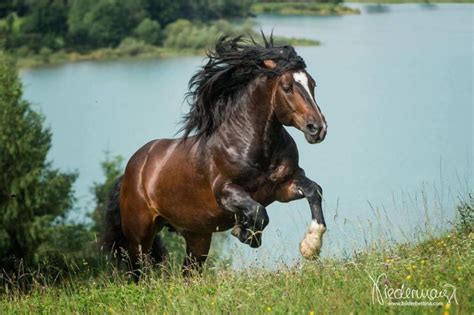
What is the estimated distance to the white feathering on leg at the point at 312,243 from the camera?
7.51m

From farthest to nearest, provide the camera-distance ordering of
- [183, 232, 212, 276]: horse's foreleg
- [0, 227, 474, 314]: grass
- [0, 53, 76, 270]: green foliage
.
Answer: [0, 53, 76, 270]: green foliage → [183, 232, 212, 276]: horse's foreleg → [0, 227, 474, 314]: grass

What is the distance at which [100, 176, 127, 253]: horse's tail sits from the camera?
1073 centimetres

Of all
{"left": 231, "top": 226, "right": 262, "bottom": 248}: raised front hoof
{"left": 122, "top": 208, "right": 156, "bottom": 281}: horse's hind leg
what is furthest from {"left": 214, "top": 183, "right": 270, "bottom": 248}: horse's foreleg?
{"left": 122, "top": 208, "right": 156, "bottom": 281}: horse's hind leg

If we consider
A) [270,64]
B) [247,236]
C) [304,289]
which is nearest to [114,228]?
[247,236]

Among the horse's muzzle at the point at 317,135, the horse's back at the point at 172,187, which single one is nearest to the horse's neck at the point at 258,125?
the horse's back at the point at 172,187

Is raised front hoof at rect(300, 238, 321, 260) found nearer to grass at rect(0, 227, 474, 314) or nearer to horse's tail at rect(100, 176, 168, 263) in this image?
grass at rect(0, 227, 474, 314)

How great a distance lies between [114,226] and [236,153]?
2.76 meters

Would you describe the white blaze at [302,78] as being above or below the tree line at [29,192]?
above

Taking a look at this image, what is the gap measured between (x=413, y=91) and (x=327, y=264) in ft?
131

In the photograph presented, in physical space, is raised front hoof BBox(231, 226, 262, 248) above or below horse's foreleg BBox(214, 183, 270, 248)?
below

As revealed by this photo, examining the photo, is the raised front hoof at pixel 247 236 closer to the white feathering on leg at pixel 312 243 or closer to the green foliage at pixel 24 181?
the white feathering on leg at pixel 312 243

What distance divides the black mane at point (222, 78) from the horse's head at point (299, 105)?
0.24m

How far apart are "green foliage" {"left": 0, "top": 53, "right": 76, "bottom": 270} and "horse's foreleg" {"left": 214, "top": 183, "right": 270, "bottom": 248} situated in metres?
25.9

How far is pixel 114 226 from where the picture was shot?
1074cm
